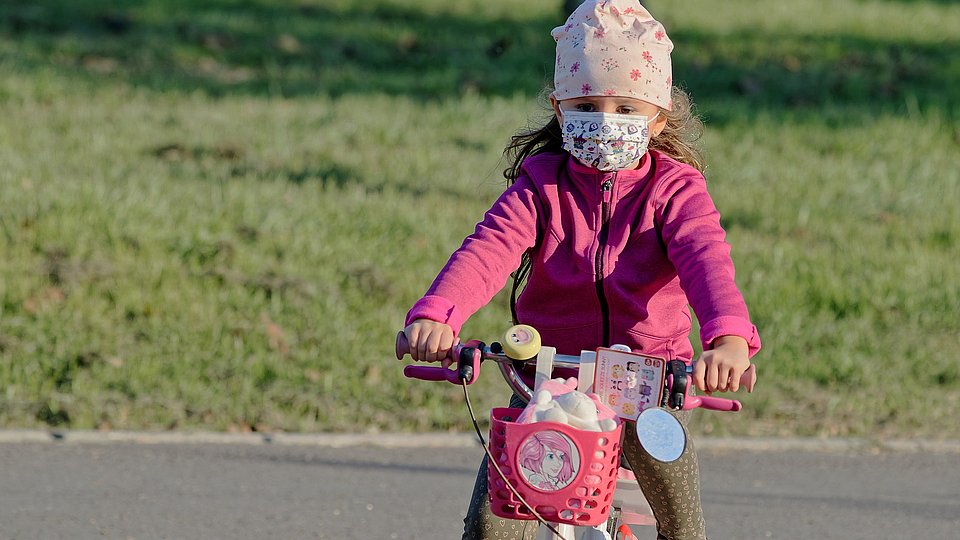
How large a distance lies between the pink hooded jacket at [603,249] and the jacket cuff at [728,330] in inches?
8.7

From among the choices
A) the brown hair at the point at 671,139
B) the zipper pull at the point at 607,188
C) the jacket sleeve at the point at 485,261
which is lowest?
the jacket sleeve at the point at 485,261

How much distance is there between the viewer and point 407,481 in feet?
18.0

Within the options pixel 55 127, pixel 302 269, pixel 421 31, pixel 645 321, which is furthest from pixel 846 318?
pixel 421 31

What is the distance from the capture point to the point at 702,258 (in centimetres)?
295

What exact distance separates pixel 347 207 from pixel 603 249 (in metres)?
5.67

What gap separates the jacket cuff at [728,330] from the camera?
272cm

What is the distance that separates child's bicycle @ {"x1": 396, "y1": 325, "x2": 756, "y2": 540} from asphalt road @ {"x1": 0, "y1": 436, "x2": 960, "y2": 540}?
234 centimetres

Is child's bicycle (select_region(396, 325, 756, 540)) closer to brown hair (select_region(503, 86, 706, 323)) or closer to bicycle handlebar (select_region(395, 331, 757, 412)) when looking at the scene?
bicycle handlebar (select_region(395, 331, 757, 412))

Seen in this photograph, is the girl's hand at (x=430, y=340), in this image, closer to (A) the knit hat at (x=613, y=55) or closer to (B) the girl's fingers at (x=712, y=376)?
(B) the girl's fingers at (x=712, y=376)

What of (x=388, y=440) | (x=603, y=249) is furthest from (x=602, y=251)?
(x=388, y=440)

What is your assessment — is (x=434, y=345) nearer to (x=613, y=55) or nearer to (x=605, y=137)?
(x=605, y=137)

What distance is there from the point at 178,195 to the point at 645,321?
5.85m

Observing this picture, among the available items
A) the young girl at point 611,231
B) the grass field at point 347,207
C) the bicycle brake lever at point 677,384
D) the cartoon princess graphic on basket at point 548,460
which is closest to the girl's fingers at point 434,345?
the young girl at point 611,231

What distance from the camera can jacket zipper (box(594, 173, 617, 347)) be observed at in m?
3.06
